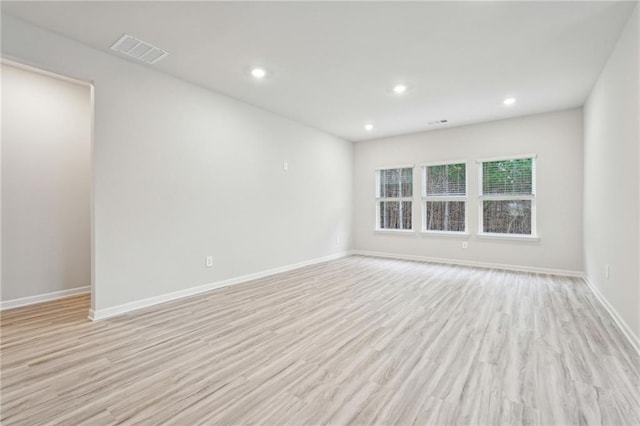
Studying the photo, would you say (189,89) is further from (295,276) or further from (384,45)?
(295,276)

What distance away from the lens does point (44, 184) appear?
11.5 ft

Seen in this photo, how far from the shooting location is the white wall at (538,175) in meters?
4.61

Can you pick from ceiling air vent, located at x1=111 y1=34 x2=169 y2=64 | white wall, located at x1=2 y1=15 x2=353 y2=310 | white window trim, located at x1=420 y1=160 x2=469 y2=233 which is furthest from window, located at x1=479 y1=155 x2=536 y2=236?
ceiling air vent, located at x1=111 y1=34 x2=169 y2=64

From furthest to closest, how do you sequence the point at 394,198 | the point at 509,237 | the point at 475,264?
the point at 394,198
the point at 475,264
the point at 509,237

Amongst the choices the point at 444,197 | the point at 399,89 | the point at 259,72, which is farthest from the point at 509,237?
the point at 259,72

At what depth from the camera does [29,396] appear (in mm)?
1680

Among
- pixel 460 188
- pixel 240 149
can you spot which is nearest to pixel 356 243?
pixel 460 188

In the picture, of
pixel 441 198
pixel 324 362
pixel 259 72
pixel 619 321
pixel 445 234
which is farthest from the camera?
pixel 441 198

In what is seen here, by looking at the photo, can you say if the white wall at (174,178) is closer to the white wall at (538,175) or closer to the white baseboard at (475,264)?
the white baseboard at (475,264)

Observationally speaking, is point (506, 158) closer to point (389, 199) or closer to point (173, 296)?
point (389, 199)

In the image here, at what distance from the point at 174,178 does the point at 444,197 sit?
4.75 m

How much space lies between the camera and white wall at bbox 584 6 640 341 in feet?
7.50

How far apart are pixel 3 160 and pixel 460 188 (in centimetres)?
658

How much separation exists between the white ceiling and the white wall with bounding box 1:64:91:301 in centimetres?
139
